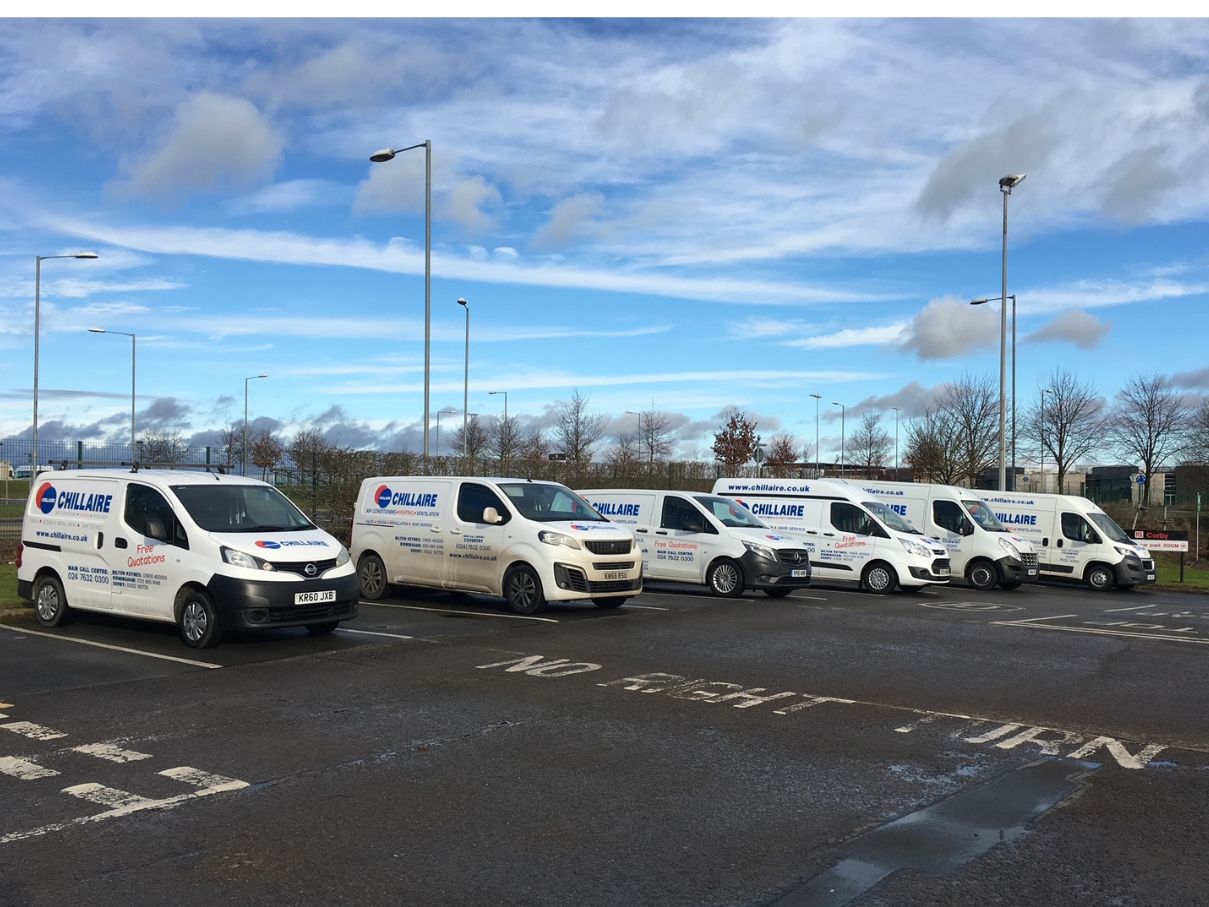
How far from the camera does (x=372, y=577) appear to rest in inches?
654

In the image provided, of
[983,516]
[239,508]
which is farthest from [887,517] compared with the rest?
[239,508]

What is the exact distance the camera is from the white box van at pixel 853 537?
20.1 meters

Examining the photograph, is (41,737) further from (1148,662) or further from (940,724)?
(1148,662)

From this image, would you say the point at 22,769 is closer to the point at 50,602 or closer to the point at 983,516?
the point at 50,602

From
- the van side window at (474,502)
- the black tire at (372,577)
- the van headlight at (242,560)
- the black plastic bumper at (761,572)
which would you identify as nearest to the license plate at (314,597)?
the van headlight at (242,560)

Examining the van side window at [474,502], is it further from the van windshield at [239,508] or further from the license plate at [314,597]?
the license plate at [314,597]

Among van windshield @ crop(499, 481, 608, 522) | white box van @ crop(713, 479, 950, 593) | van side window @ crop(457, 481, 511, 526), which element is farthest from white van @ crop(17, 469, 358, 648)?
white box van @ crop(713, 479, 950, 593)

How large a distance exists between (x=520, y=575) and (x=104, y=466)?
18.1ft

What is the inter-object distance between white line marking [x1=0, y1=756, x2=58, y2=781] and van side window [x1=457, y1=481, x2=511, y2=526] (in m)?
8.75

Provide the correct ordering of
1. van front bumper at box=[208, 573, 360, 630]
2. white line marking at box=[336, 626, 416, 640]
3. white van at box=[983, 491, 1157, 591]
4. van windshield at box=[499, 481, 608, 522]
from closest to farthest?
1. van front bumper at box=[208, 573, 360, 630]
2. white line marking at box=[336, 626, 416, 640]
3. van windshield at box=[499, 481, 608, 522]
4. white van at box=[983, 491, 1157, 591]

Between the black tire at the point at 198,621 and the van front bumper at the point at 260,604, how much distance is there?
10 centimetres

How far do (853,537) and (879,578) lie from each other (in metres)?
0.92

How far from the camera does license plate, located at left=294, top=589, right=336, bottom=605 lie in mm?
11172

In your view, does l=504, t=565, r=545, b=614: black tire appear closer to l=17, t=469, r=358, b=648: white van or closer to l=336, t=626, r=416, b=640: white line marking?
l=336, t=626, r=416, b=640: white line marking
